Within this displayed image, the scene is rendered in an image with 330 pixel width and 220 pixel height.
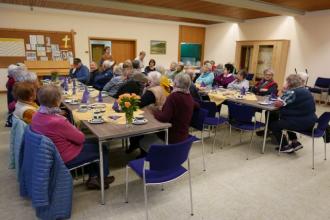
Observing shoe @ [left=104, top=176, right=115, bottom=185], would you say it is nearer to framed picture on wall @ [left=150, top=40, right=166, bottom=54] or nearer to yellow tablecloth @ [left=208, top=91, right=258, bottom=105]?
yellow tablecloth @ [left=208, top=91, right=258, bottom=105]

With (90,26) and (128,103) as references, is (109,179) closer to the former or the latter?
(128,103)

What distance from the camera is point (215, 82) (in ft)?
19.1

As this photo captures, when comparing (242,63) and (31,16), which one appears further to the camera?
(242,63)

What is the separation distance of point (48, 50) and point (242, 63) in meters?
7.07

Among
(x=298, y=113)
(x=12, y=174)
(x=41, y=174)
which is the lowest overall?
(x=12, y=174)

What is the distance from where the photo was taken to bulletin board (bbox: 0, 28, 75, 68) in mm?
Answer: 7270

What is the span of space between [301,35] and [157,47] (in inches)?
204

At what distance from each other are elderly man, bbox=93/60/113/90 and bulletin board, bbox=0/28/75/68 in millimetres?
3768

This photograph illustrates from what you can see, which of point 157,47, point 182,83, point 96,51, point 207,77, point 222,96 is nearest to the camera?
point 182,83

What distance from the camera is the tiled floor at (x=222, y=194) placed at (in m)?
2.11

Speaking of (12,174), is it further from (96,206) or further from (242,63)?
(242,63)

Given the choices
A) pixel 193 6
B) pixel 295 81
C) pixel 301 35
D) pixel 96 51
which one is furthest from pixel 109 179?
pixel 301 35

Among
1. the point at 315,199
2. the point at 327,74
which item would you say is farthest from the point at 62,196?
the point at 327,74

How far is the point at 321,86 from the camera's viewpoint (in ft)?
22.9
